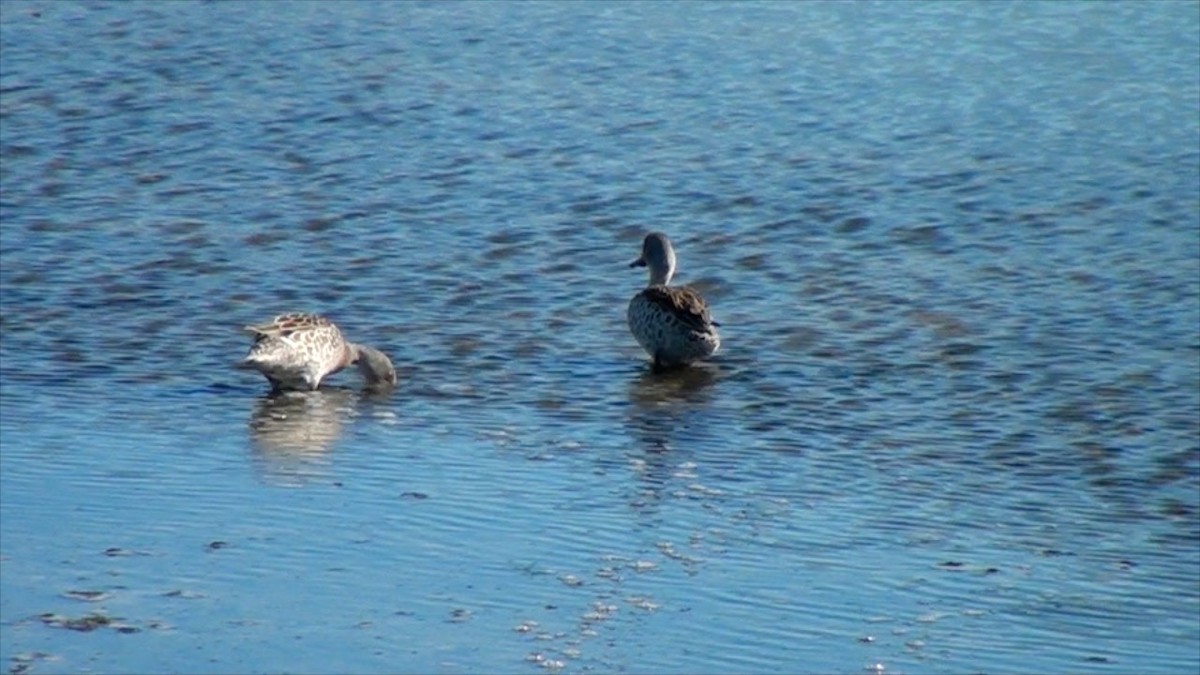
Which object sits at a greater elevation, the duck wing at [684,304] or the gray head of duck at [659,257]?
the duck wing at [684,304]

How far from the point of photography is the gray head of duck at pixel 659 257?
38.6 feet

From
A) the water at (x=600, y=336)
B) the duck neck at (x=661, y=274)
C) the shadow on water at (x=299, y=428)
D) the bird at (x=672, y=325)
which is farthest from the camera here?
the duck neck at (x=661, y=274)

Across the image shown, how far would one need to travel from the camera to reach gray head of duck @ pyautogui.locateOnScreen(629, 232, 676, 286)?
11766mm

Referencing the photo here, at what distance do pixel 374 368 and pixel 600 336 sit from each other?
151cm

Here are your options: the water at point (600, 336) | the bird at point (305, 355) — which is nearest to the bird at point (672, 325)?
the water at point (600, 336)

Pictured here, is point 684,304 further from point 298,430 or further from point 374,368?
point 298,430

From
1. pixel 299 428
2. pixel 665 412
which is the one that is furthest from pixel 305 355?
pixel 665 412

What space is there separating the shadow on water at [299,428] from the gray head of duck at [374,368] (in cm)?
7

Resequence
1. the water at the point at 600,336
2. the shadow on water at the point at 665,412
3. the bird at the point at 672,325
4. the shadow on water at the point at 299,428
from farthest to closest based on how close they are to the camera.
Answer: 1. the bird at the point at 672,325
2. the shadow on water at the point at 665,412
3. the shadow on water at the point at 299,428
4. the water at the point at 600,336

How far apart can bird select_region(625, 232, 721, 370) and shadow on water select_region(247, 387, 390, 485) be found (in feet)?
4.44

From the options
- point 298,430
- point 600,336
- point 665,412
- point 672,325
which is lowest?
point 600,336

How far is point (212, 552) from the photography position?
7.06 metres

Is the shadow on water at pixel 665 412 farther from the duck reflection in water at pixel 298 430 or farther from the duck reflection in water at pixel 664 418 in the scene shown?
the duck reflection in water at pixel 298 430

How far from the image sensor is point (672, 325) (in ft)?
34.3
